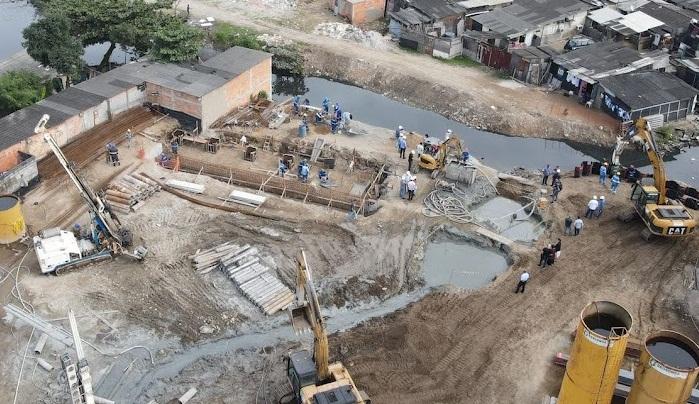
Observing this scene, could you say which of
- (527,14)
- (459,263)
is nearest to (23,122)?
(459,263)

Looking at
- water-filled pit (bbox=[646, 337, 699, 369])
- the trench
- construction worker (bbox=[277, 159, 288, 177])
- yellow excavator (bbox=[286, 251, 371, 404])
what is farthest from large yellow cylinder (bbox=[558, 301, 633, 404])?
the trench

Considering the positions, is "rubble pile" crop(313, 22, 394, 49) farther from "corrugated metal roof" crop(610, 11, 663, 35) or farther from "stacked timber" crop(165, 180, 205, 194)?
"stacked timber" crop(165, 180, 205, 194)

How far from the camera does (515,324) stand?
1054 inches

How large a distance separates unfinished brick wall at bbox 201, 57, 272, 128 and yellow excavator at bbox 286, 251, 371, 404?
18771mm

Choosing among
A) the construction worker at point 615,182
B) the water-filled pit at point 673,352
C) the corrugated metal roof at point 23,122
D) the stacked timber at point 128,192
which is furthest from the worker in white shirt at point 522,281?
the corrugated metal roof at point 23,122

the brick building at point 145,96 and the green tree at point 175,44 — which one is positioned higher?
the green tree at point 175,44

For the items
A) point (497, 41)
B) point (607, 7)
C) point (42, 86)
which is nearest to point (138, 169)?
point (42, 86)

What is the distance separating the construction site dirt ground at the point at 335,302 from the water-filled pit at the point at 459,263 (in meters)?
0.41

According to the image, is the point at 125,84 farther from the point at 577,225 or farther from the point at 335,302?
the point at 577,225

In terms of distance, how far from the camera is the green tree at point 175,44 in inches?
1596

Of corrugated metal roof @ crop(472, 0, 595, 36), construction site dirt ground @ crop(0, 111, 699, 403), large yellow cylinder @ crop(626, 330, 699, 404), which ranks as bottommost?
construction site dirt ground @ crop(0, 111, 699, 403)

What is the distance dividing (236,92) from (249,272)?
1496 centimetres

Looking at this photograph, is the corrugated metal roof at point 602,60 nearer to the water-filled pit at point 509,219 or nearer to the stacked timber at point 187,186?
the water-filled pit at point 509,219

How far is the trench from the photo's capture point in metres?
40.5
